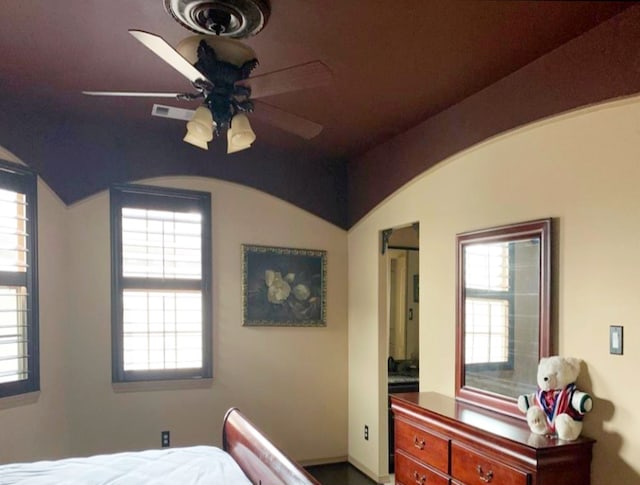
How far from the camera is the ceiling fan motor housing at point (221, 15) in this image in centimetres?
179

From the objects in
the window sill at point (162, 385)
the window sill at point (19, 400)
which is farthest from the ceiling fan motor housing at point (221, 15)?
the window sill at point (162, 385)

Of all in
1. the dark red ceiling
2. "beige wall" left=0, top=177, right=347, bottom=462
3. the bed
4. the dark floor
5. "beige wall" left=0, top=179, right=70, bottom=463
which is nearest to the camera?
the bed

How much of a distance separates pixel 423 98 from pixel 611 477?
87.3 inches

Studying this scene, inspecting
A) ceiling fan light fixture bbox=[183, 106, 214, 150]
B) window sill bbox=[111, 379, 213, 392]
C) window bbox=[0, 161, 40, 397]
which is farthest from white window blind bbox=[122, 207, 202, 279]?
ceiling fan light fixture bbox=[183, 106, 214, 150]

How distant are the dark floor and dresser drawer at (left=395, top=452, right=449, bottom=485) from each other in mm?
1051

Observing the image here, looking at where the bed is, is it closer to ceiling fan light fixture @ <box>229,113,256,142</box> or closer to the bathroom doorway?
ceiling fan light fixture @ <box>229,113,256,142</box>

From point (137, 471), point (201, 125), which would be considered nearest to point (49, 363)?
point (137, 471)

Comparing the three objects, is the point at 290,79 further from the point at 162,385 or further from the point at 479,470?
the point at 162,385

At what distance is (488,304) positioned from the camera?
8.80 ft

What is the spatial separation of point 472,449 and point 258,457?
A: 1.05 metres

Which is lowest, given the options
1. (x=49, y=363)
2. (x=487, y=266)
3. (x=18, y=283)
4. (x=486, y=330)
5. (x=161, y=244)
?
(x=49, y=363)

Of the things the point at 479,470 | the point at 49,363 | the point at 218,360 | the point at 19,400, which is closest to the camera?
the point at 479,470

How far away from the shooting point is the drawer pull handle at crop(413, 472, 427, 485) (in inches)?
101

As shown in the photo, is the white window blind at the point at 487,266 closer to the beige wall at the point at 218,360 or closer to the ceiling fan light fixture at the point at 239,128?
the ceiling fan light fixture at the point at 239,128
